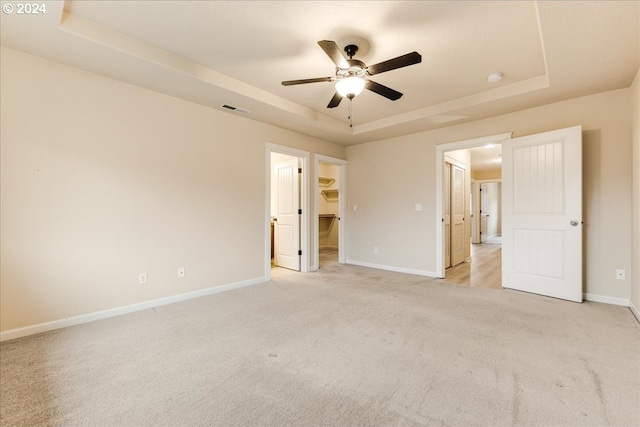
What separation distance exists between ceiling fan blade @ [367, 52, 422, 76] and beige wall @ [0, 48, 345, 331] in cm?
231

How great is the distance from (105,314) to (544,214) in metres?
5.17

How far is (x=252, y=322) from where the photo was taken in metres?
2.64

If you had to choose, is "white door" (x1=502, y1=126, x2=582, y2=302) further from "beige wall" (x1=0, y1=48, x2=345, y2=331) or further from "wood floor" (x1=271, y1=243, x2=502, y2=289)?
"beige wall" (x1=0, y1=48, x2=345, y2=331)

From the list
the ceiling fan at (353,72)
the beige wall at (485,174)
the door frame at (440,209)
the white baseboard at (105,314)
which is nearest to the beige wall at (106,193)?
the white baseboard at (105,314)

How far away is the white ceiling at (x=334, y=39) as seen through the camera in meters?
Answer: 2.00

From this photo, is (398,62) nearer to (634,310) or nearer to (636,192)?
(636,192)

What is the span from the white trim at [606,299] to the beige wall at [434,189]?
0.14 ft

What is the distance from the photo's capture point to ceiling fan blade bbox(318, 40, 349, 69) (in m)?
1.92

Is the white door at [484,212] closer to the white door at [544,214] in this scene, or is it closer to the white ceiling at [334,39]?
the white door at [544,214]

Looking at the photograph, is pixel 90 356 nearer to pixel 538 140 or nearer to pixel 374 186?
pixel 374 186

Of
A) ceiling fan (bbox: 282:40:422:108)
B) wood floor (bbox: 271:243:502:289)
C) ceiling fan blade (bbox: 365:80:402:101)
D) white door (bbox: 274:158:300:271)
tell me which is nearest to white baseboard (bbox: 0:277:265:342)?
wood floor (bbox: 271:243:502:289)

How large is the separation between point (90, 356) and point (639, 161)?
5148mm

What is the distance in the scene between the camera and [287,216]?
5156 mm

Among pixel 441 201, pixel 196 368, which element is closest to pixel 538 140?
pixel 441 201
